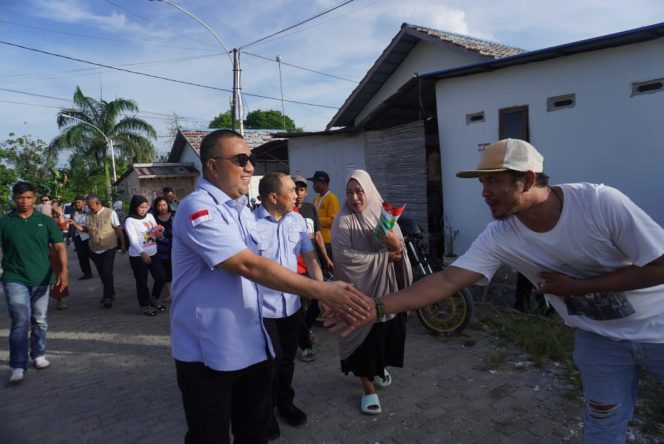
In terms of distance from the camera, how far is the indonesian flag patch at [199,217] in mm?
1970

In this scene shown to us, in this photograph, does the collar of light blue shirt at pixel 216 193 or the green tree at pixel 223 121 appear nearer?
the collar of light blue shirt at pixel 216 193

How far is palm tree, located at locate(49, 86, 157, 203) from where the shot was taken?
25281 millimetres

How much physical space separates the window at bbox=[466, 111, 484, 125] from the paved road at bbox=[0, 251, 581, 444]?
4.32 meters

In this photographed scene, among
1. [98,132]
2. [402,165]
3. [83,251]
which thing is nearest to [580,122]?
[402,165]

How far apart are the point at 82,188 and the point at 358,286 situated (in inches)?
1020

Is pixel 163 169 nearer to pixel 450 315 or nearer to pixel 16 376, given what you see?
pixel 16 376

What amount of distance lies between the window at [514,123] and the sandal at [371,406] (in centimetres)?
551

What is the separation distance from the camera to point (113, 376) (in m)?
4.44

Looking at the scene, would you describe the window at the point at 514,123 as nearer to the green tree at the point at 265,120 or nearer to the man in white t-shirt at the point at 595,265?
the man in white t-shirt at the point at 595,265

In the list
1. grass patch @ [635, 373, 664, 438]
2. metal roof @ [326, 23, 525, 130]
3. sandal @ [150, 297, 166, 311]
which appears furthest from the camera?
metal roof @ [326, 23, 525, 130]

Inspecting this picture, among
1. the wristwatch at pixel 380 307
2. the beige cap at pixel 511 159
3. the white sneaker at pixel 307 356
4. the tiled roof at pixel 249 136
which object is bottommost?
the white sneaker at pixel 307 356

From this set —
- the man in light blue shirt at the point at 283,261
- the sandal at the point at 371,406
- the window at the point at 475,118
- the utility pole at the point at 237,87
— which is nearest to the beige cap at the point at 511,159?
the man in light blue shirt at the point at 283,261

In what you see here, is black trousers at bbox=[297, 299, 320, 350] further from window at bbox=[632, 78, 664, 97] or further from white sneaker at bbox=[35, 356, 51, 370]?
window at bbox=[632, 78, 664, 97]

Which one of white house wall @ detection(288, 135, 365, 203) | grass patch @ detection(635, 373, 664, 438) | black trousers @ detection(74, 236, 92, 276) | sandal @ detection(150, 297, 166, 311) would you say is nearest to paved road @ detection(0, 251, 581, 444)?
grass patch @ detection(635, 373, 664, 438)
